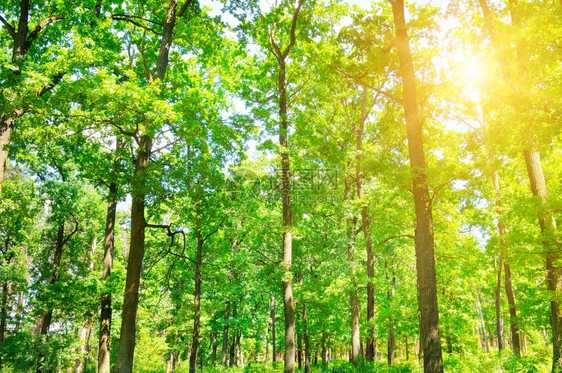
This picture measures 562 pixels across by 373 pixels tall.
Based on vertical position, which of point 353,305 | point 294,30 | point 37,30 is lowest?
point 353,305

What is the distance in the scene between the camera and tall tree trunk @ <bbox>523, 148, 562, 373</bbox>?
761 cm

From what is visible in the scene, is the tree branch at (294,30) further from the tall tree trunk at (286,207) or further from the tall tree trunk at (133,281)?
the tall tree trunk at (133,281)

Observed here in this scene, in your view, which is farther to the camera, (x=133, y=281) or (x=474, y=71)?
(x=474, y=71)

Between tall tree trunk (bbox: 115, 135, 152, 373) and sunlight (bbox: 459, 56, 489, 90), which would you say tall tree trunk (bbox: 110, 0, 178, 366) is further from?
sunlight (bbox: 459, 56, 489, 90)

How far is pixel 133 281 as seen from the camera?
7.96m

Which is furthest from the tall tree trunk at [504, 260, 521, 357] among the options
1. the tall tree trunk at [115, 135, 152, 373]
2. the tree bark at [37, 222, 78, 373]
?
the tree bark at [37, 222, 78, 373]

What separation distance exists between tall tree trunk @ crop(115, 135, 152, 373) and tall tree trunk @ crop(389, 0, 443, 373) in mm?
7264

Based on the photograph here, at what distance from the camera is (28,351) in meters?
16.5

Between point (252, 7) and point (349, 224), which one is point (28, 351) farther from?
point (252, 7)

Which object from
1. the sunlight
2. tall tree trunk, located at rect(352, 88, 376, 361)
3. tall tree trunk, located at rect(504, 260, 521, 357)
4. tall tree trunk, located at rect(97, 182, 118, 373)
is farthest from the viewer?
tall tree trunk, located at rect(504, 260, 521, 357)

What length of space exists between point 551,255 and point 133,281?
37.1ft

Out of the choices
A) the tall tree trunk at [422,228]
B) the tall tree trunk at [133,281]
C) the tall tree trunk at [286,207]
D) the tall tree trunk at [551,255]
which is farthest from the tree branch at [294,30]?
the tall tree trunk at [551,255]

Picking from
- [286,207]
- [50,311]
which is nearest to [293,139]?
[286,207]

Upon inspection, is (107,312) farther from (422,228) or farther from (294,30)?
(294,30)
